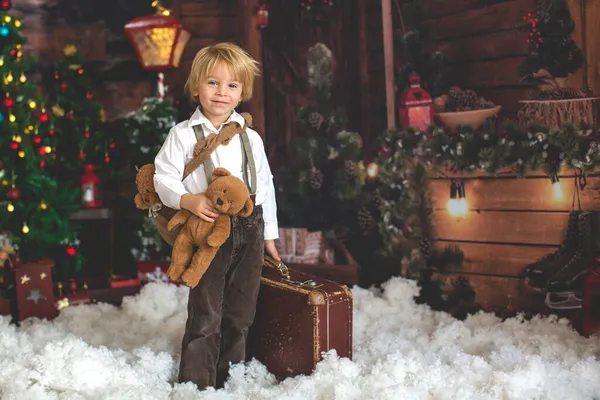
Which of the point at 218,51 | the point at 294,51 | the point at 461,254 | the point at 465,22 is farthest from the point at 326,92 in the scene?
the point at 218,51

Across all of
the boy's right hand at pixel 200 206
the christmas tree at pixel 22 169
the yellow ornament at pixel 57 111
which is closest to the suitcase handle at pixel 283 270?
the boy's right hand at pixel 200 206

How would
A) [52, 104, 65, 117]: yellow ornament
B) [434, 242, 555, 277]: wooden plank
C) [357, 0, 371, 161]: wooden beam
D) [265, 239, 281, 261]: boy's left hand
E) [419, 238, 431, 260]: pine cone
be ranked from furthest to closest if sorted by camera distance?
1. [52, 104, 65, 117]: yellow ornament
2. [357, 0, 371, 161]: wooden beam
3. [419, 238, 431, 260]: pine cone
4. [434, 242, 555, 277]: wooden plank
5. [265, 239, 281, 261]: boy's left hand

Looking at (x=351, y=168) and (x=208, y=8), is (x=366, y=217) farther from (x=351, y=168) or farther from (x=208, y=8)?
(x=208, y=8)

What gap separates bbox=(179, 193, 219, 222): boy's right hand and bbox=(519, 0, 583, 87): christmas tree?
1973 mm

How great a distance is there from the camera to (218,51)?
293 cm

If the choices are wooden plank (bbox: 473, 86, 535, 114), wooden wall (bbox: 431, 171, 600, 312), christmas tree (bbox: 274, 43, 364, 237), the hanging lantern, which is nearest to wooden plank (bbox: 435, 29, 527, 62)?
wooden plank (bbox: 473, 86, 535, 114)

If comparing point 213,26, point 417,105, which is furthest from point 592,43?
point 213,26

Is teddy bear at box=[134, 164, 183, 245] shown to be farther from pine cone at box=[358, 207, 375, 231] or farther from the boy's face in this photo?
pine cone at box=[358, 207, 375, 231]

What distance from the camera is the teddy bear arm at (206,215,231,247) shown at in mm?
2857

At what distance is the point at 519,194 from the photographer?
3.99m

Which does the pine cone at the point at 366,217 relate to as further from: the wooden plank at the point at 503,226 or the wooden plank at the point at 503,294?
the wooden plank at the point at 503,294

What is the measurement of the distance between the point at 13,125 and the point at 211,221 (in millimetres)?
2358

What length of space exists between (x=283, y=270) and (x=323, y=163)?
4.87 feet

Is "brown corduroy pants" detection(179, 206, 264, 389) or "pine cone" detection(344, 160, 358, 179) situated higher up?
"pine cone" detection(344, 160, 358, 179)
